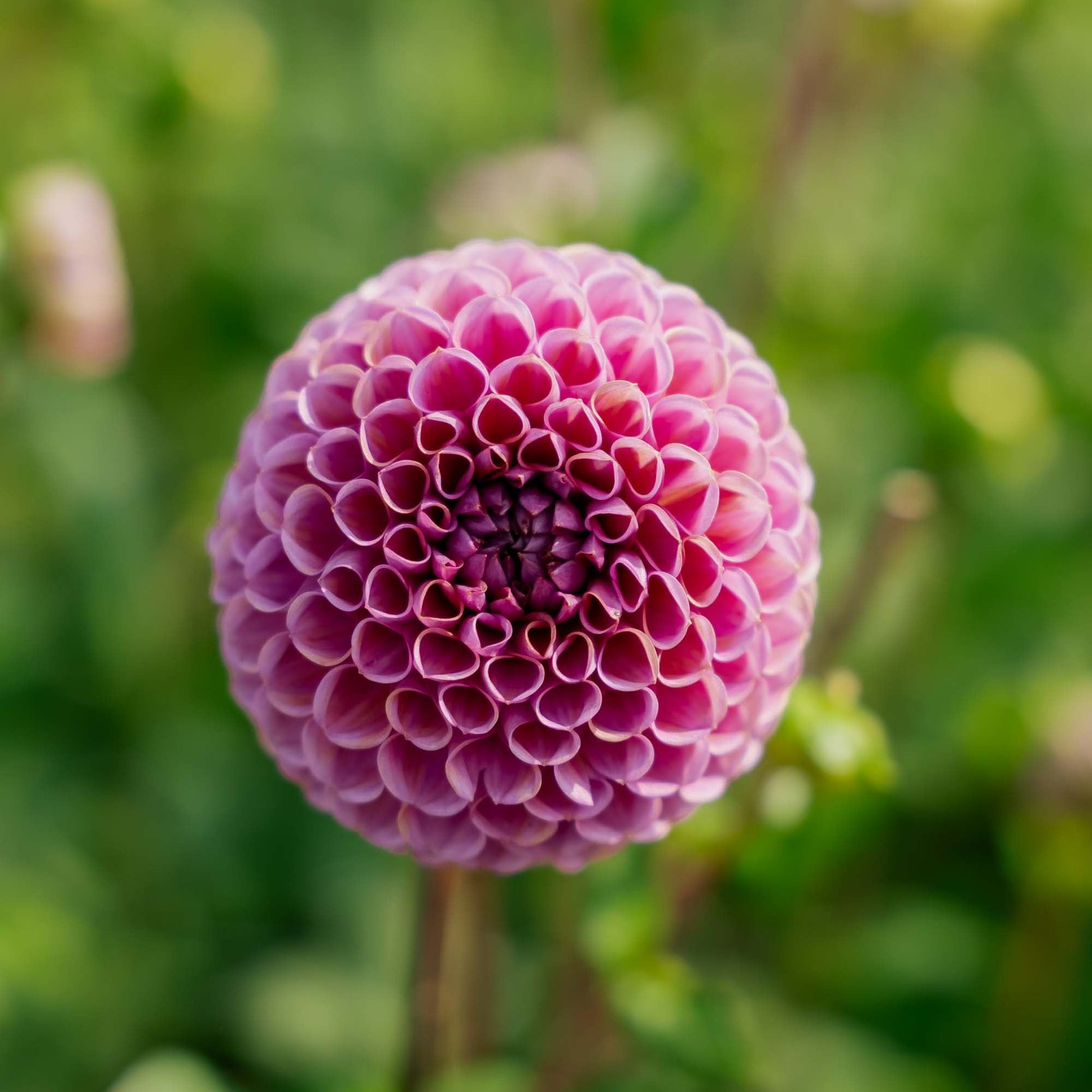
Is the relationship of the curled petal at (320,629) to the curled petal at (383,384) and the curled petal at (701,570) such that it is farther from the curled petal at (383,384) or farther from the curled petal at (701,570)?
the curled petal at (701,570)

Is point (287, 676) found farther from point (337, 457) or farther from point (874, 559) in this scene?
point (874, 559)

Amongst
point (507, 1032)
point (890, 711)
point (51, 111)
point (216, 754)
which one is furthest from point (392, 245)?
point (507, 1032)

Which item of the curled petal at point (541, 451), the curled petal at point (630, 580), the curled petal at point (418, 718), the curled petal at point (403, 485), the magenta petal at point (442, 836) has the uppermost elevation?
the curled petal at point (541, 451)

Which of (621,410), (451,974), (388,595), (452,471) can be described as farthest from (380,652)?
(451,974)

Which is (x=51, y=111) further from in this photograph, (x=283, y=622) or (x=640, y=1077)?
(x=640, y=1077)

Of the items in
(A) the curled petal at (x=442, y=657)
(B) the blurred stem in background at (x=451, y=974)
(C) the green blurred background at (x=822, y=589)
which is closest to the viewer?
(A) the curled petal at (x=442, y=657)

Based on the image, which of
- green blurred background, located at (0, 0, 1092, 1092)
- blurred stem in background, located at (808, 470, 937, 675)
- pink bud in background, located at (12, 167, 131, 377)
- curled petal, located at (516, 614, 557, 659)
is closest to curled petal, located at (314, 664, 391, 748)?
curled petal, located at (516, 614, 557, 659)

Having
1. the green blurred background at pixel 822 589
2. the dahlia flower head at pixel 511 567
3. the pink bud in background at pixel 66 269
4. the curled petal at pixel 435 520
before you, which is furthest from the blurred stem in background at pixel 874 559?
the pink bud in background at pixel 66 269
